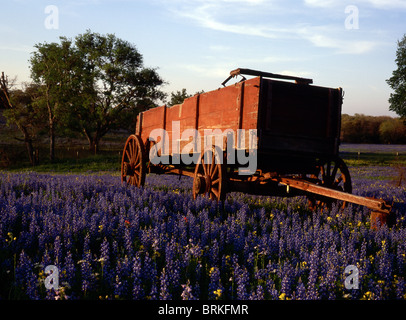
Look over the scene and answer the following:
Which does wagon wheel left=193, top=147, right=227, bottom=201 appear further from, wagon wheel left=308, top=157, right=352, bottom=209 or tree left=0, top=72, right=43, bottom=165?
tree left=0, top=72, right=43, bottom=165

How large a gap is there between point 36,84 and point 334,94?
121 feet

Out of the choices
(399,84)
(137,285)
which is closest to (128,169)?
(137,285)

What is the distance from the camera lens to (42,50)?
3359cm

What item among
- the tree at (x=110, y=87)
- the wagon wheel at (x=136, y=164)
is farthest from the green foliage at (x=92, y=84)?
the wagon wheel at (x=136, y=164)

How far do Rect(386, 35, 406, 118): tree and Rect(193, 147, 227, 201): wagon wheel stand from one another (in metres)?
38.0

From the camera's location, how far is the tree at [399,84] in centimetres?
3909

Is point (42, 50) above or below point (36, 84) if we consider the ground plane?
above

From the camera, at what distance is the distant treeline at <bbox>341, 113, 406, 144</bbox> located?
192ft

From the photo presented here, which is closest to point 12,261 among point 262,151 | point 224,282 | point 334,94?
point 224,282

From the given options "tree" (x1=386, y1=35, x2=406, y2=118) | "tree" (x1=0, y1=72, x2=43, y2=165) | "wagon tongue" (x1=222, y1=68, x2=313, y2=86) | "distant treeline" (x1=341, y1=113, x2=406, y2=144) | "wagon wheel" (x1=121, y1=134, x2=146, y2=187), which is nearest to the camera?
"wagon tongue" (x1=222, y1=68, x2=313, y2=86)

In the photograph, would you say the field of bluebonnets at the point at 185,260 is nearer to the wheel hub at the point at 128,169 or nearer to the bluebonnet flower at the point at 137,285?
the bluebonnet flower at the point at 137,285

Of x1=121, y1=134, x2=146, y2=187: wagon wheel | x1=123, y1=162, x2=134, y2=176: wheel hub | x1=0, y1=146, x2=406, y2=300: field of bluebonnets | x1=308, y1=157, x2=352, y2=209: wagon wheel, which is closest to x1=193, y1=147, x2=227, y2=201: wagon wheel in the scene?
x1=0, y1=146, x2=406, y2=300: field of bluebonnets
